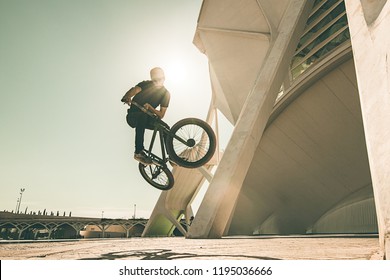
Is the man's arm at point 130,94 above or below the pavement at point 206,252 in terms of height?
above

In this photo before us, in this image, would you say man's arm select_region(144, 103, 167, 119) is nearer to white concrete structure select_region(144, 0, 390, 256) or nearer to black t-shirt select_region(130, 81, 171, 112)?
black t-shirt select_region(130, 81, 171, 112)

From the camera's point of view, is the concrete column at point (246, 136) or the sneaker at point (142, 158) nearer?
the sneaker at point (142, 158)

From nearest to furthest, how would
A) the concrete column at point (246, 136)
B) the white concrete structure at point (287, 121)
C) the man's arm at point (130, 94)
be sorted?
the man's arm at point (130, 94) → the concrete column at point (246, 136) → the white concrete structure at point (287, 121)

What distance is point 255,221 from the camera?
20859 mm

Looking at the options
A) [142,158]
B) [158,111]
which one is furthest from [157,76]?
[142,158]

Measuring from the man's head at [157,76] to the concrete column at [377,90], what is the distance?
13.6 ft

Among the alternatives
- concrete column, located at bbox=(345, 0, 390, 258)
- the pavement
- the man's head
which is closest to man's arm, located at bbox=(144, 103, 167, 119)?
the man's head

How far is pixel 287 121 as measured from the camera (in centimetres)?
1470

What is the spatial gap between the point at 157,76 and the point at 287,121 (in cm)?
1063

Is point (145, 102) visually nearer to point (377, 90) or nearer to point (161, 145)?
point (161, 145)

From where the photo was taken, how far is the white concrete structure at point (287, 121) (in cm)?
784

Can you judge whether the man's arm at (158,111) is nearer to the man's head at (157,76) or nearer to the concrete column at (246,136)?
the man's head at (157,76)

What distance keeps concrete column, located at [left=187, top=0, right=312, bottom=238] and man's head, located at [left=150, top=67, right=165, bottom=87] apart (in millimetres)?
2937

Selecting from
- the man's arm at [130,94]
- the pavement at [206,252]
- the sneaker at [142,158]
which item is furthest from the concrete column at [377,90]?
the sneaker at [142,158]
